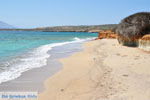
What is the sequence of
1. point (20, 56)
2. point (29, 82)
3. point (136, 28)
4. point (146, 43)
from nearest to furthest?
1. point (29, 82)
2. point (146, 43)
3. point (20, 56)
4. point (136, 28)

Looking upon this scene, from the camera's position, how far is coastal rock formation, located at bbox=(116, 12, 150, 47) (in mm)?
13039

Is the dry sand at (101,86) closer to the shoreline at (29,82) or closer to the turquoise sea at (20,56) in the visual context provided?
Result: the shoreline at (29,82)

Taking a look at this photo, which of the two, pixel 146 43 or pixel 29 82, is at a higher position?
pixel 146 43

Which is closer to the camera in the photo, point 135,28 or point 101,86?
point 101,86

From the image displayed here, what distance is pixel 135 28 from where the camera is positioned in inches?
522

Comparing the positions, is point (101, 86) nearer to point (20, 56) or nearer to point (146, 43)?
point (146, 43)

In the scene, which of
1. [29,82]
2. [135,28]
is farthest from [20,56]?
[135,28]

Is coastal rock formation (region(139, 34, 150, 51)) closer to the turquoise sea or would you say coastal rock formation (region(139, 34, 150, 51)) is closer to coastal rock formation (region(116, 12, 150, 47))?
coastal rock formation (region(116, 12, 150, 47))

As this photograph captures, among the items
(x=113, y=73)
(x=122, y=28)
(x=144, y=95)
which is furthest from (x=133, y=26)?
(x=144, y=95)

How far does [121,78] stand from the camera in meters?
5.45

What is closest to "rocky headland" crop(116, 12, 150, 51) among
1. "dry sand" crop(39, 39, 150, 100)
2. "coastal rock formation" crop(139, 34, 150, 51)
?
"coastal rock formation" crop(139, 34, 150, 51)

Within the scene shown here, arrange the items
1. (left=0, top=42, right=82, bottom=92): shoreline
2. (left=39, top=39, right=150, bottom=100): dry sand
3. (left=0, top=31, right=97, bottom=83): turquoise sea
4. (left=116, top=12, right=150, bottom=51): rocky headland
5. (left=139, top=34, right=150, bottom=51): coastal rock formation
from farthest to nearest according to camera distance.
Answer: (left=116, top=12, right=150, bottom=51): rocky headland
(left=139, top=34, right=150, bottom=51): coastal rock formation
(left=0, top=31, right=97, bottom=83): turquoise sea
(left=0, top=42, right=82, bottom=92): shoreline
(left=39, top=39, right=150, bottom=100): dry sand

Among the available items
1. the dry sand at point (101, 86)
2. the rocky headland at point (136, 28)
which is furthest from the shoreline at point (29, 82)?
the rocky headland at point (136, 28)

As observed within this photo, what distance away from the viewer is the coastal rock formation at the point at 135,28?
513 inches
